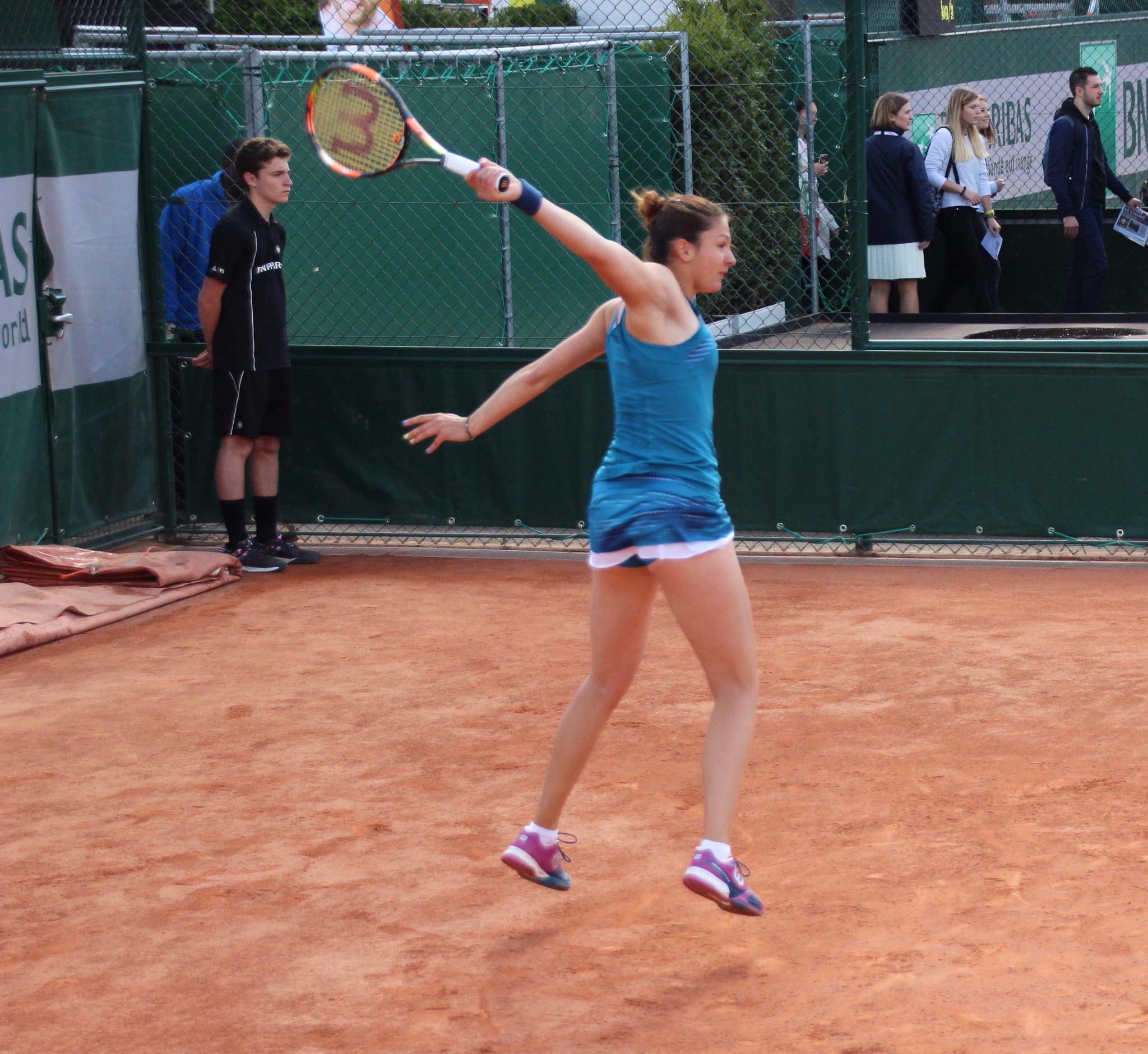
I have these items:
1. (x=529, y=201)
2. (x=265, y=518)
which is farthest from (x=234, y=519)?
(x=529, y=201)

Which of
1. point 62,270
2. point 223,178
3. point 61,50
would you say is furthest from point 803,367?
point 61,50

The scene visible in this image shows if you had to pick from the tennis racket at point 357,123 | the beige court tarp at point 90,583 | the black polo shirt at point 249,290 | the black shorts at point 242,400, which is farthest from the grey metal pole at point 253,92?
the tennis racket at point 357,123

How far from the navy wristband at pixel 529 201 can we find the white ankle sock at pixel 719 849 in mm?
1556

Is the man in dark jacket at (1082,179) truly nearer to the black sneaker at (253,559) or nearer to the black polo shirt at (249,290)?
the black polo shirt at (249,290)

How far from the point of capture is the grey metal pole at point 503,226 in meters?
9.48

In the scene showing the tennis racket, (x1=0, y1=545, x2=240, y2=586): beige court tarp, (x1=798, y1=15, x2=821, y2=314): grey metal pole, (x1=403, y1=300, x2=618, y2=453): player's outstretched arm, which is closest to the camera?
(x1=403, y1=300, x2=618, y2=453): player's outstretched arm

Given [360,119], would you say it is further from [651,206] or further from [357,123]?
[651,206]

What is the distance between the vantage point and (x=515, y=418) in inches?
348

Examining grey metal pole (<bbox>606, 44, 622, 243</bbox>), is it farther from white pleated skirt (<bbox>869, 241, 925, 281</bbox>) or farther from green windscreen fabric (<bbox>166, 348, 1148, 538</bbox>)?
white pleated skirt (<bbox>869, 241, 925, 281</bbox>)

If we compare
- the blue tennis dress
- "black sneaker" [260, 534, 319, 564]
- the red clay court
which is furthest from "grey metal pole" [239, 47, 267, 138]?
the blue tennis dress

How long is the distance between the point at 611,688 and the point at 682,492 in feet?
1.82

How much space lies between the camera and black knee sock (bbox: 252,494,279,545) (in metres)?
8.55

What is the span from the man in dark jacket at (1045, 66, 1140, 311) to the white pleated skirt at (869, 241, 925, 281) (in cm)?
108

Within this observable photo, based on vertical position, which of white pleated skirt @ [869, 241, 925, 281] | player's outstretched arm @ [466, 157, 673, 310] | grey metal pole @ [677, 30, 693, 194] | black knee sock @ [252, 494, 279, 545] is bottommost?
black knee sock @ [252, 494, 279, 545]
